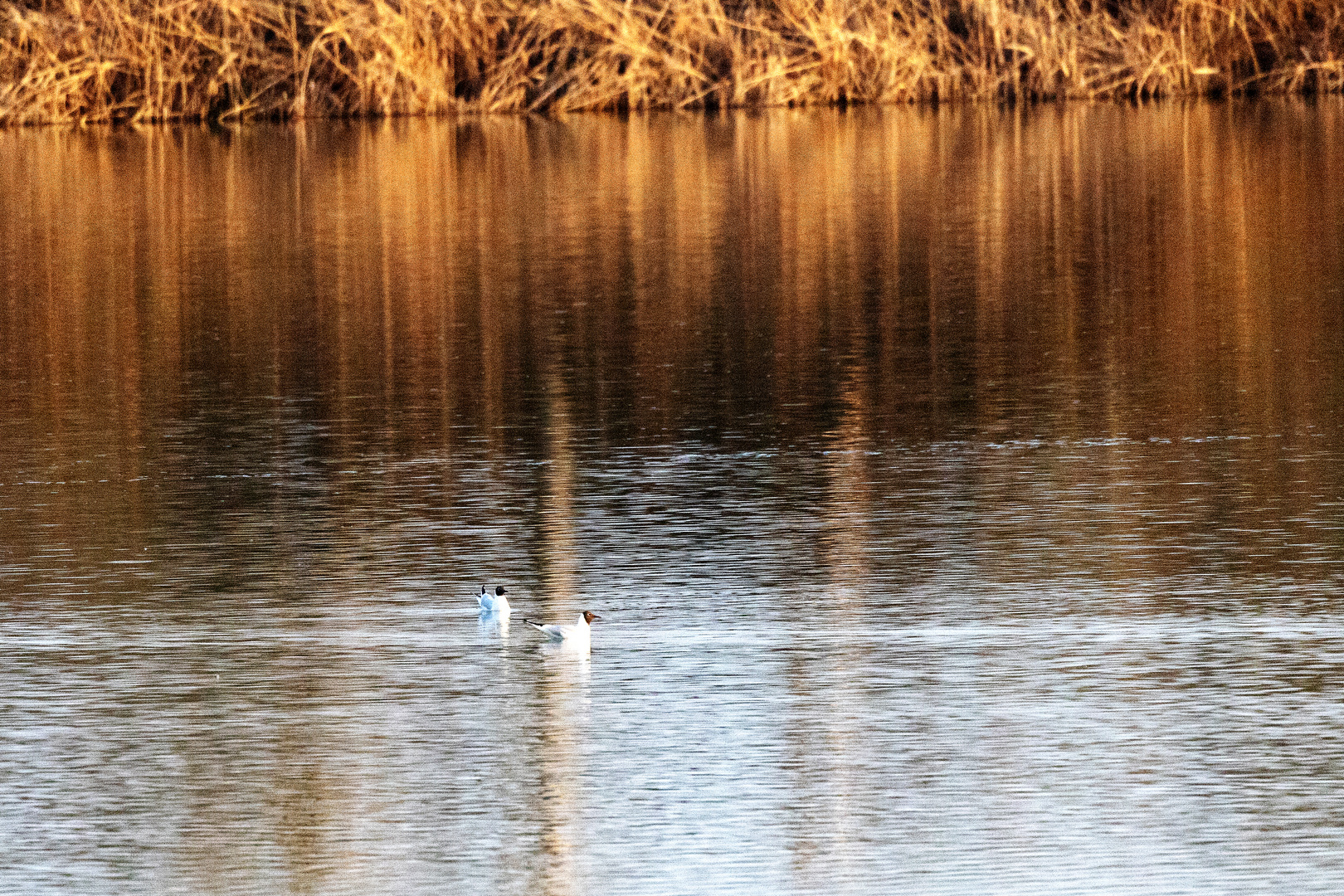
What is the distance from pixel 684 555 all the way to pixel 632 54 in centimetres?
2481

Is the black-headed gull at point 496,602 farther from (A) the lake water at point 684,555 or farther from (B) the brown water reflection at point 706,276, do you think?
(B) the brown water reflection at point 706,276

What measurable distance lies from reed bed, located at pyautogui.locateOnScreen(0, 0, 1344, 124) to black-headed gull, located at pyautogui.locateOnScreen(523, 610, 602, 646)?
1007 inches

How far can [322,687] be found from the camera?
8.64 meters

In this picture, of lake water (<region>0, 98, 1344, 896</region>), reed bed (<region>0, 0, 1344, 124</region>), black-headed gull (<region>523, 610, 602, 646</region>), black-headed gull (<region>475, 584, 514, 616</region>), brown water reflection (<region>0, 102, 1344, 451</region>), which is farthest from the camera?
reed bed (<region>0, 0, 1344, 124</region>)

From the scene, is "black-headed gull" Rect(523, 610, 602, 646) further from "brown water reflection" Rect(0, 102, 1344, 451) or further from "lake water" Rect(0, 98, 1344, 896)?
"brown water reflection" Rect(0, 102, 1344, 451)

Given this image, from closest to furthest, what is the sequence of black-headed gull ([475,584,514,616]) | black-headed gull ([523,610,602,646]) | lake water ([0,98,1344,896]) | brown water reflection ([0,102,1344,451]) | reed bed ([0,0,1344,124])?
lake water ([0,98,1344,896]), black-headed gull ([523,610,602,646]), black-headed gull ([475,584,514,616]), brown water reflection ([0,102,1344,451]), reed bed ([0,0,1344,124])

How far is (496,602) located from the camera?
9320 millimetres

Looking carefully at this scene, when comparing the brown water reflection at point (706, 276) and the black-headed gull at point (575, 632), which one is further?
the brown water reflection at point (706, 276)

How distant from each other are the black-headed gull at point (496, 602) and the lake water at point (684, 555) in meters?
0.10

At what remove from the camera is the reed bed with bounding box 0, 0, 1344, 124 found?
34.3 meters

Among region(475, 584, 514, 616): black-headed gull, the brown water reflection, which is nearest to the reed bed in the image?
the brown water reflection

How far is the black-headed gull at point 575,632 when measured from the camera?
898 cm

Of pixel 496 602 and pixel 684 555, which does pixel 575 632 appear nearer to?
pixel 496 602

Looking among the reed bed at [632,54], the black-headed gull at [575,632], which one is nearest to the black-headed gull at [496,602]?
the black-headed gull at [575,632]
